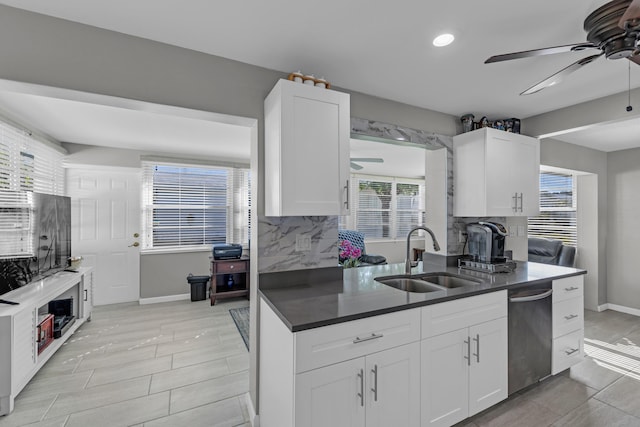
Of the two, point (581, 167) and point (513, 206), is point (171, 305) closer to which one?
point (513, 206)

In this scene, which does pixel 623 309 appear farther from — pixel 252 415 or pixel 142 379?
pixel 142 379

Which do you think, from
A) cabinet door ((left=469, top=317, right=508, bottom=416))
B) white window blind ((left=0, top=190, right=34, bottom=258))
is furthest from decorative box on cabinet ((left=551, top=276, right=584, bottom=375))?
white window blind ((left=0, top=190, right=34, bottom=258))

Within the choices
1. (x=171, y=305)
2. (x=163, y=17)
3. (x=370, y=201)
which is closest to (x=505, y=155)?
(x=163, y=17)

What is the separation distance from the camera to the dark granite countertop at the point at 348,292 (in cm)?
151

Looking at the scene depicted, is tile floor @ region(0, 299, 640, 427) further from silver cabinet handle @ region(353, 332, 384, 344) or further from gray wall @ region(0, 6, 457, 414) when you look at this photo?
silver cabinet handle @ region(353, 332, 384, 344)

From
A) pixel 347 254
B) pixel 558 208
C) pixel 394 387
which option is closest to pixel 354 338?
pixel 394 387

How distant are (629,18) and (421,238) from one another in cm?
654

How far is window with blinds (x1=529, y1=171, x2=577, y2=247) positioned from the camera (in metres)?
4.83

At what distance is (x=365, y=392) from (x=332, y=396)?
Result: 19cm

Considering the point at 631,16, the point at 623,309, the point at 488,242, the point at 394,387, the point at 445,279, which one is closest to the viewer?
the point at 631,16

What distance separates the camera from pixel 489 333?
2002 mm

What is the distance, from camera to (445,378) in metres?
1.80

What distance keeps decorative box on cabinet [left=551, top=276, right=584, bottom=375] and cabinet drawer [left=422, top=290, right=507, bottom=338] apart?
707 millimetres

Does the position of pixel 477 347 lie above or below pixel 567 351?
above
